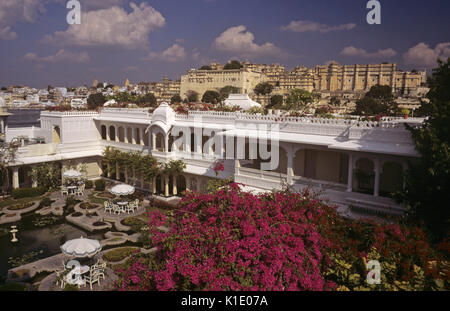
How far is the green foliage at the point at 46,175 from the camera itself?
24234mm

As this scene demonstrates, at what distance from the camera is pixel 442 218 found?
10.1 meters

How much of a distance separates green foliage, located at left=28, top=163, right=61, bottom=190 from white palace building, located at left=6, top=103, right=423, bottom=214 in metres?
0.50

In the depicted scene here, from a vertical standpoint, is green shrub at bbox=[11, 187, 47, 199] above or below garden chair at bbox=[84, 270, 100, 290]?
above

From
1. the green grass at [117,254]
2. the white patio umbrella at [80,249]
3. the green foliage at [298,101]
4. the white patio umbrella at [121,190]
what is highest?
the green foliage at [298,101]

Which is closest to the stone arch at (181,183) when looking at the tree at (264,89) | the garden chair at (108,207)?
the garden chair at (108,207)

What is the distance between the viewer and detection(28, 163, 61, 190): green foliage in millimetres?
24234

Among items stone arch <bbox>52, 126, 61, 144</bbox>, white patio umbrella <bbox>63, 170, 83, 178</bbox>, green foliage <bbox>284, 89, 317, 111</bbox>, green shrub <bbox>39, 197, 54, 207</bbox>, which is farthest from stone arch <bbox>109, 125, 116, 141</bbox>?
green foliage <bbox>284, 89, 317, 111</bbox>

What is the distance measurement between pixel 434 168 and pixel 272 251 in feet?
19.8

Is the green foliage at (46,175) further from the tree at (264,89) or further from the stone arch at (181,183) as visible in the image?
the tree at (264,89)

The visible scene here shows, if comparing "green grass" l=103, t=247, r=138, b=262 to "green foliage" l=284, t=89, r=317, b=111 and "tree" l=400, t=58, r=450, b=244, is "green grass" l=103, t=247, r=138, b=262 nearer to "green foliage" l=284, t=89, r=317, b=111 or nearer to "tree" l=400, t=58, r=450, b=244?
"tree" l=400, t=58, r=450, b=244

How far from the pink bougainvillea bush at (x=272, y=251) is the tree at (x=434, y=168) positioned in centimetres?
230

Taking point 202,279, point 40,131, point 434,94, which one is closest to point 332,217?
point 202,279
